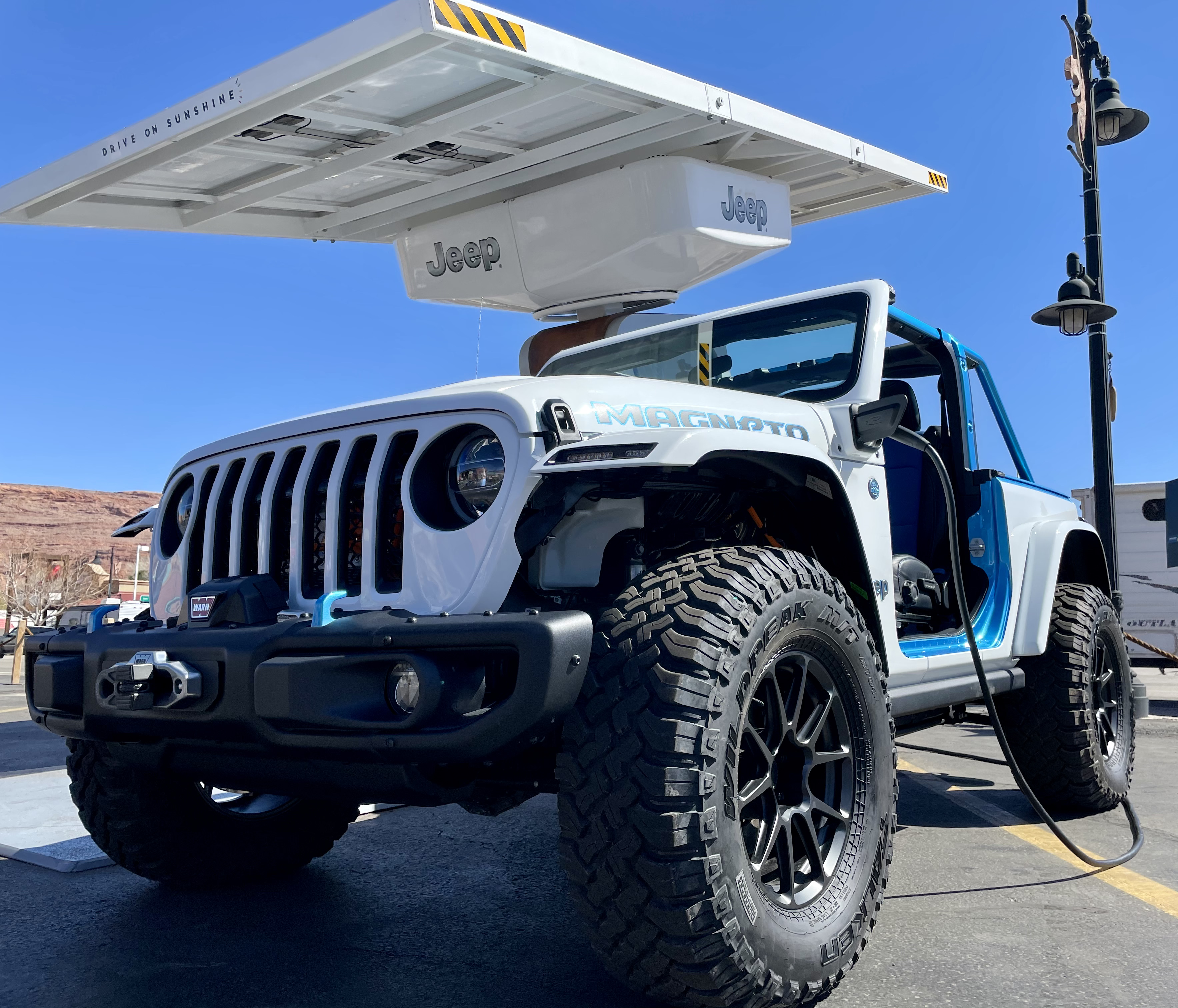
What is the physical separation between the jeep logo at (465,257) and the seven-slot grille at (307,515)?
7526 mm

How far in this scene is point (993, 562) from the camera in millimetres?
4332

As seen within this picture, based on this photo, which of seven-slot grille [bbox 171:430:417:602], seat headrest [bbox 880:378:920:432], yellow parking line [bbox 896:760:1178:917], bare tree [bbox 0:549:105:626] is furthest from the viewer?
bare tree [bbox 0:549:105:626]

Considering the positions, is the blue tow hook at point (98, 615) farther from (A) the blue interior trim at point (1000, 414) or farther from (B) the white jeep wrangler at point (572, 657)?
(A) the blue interior trim at point (1000, 414)

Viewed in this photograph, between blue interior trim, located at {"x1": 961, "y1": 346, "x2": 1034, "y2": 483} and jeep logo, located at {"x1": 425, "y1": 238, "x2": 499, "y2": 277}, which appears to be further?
jeep logo, located at {"x1": 425, "y1": 238, "x2": 499, "y2": 277}

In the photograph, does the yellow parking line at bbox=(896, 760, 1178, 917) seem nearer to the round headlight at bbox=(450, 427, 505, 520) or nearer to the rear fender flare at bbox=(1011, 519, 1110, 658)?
the rear fender flare at bbox=(1011, 519, 1110, 658)


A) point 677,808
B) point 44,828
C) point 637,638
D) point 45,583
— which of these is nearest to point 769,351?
point 637,638

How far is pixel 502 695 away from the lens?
2.20 meters

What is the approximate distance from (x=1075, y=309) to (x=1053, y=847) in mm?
6176

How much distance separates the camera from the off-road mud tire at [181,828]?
3.21 m

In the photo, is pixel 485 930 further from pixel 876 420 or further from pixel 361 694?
pixel 876 420

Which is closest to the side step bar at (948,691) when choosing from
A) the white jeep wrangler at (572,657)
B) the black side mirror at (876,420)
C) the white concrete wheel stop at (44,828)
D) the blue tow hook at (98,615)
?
the white jeep wrangler at (572,657)

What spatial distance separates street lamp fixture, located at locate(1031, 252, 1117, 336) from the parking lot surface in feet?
18.4

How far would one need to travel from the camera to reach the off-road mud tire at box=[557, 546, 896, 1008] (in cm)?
209

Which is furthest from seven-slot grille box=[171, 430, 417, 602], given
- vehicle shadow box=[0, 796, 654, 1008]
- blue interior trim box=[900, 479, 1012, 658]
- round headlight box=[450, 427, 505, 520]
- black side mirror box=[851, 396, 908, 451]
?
blue interior trim box=[900, 479, 1012, 658]
